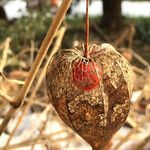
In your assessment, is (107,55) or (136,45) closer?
(107,55)

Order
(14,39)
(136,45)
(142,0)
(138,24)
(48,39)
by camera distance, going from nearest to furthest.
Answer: (48,39) → (14,39) → (136,45) → (138,24) → (142,0)

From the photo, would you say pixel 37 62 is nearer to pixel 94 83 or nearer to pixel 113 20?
pixel 94 83

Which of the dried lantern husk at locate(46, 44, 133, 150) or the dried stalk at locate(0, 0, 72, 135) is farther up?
the dried stalk at locate(0, 0, 72, 135)

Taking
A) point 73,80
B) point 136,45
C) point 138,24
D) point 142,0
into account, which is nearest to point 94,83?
point 73,80

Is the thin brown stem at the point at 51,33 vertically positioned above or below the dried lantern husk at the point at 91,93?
above

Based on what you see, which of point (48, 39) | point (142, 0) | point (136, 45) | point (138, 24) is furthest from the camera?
point (142, 0)
